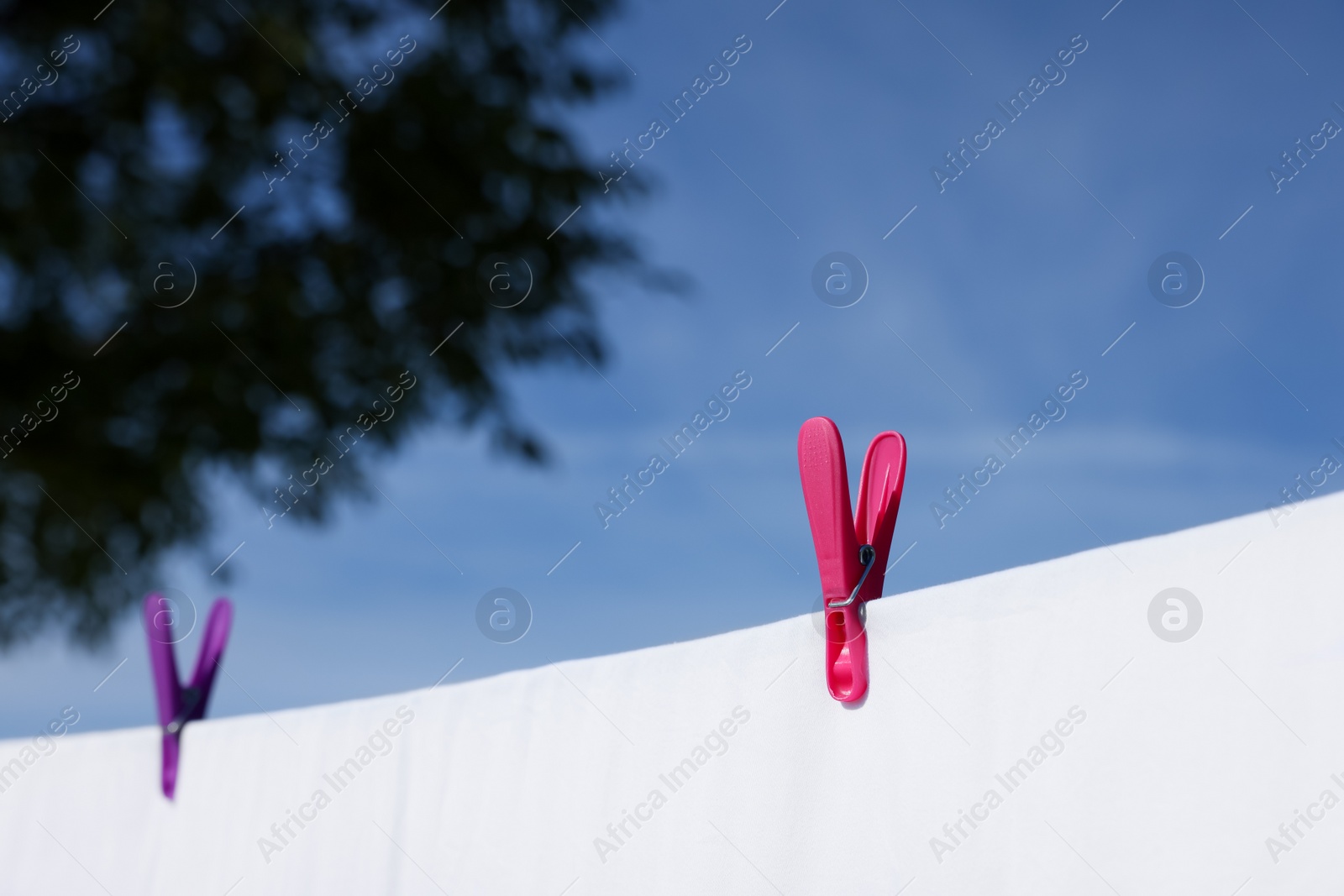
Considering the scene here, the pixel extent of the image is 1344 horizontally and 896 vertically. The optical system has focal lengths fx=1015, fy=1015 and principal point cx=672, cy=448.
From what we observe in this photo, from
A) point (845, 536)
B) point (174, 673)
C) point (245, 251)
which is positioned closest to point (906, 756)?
point (845, 536)

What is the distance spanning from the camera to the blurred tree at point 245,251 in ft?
8.09

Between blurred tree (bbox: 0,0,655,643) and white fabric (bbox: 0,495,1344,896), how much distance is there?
111 centimetres

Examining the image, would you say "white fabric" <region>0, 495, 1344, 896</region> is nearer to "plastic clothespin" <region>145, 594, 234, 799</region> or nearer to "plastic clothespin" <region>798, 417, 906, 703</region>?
"plastic clothespin" <region>798, 417, 906, 703</region>

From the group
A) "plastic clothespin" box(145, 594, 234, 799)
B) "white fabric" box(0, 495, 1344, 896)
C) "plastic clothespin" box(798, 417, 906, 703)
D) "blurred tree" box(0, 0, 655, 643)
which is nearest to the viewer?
"white fabric" box(0, 495, 1344, 896)

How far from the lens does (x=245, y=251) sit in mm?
2646

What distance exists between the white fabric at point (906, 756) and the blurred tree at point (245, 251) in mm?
1112

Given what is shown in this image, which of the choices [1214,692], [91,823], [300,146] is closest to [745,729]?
[1214,692]

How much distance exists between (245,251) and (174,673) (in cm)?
110

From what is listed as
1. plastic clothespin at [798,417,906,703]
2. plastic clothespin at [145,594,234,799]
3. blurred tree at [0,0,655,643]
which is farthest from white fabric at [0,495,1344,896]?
blurred tree at [0,0,655,643]

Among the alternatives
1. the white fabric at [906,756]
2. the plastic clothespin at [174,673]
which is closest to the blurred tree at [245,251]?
the plastic clothespin at [174,673]

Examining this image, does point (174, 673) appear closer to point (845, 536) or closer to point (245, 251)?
point (245, 251)

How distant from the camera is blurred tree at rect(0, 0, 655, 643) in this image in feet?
8.09

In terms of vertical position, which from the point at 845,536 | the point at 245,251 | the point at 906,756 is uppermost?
the point at 245,251

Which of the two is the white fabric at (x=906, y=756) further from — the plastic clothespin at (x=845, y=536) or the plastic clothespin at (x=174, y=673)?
the plastic clothespin at (x=174, y=673)
